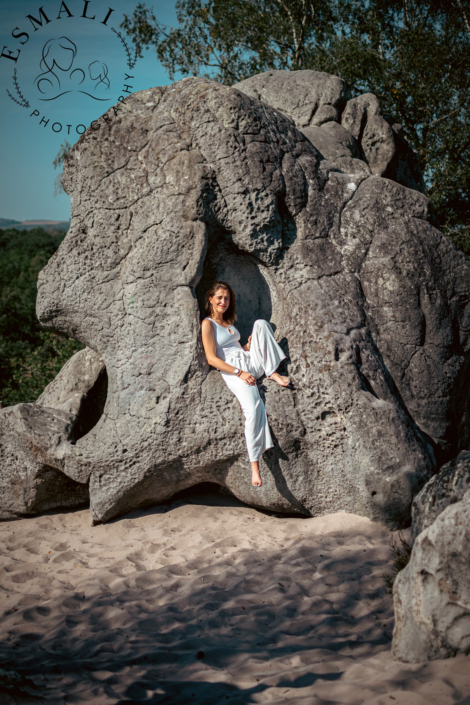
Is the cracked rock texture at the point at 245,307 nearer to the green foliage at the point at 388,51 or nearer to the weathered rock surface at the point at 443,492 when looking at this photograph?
the weathered rock surface at the point at 443,492

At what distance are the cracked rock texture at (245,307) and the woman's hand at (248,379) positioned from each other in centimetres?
19

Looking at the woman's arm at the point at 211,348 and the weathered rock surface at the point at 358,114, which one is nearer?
the woman's arm at the point at 211,348

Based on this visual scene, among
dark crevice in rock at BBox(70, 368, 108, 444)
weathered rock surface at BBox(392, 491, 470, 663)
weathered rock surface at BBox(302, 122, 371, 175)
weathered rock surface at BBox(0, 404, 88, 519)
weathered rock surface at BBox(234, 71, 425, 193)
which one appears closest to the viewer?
weathered rock surface at BBox(392, 491, 470, 663)

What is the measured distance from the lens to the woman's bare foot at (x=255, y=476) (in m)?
4.64

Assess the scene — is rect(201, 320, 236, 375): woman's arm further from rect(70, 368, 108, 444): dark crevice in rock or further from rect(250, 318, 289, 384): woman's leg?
rect(70, 368, 108, 444): dark crevice in rock

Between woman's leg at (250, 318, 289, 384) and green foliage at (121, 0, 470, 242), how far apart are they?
32.3 ft

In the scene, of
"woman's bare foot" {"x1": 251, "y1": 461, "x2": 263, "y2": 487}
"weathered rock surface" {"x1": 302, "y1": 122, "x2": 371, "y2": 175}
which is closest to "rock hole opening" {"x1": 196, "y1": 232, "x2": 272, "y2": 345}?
"woman's bare foot" {"x1": 251, "y1": 461, "x2": 263, "y2": 487}

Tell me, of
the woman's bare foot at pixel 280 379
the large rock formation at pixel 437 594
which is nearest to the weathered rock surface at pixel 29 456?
the woman's bare foot at pixel 280 379

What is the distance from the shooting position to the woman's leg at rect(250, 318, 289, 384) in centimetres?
499

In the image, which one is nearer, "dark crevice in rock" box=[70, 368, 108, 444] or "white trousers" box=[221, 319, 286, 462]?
"white trousers" box=[221, 319, 286, 462]

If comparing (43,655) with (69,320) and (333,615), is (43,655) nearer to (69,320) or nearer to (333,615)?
(333,615)

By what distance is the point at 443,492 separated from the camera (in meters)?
3.38

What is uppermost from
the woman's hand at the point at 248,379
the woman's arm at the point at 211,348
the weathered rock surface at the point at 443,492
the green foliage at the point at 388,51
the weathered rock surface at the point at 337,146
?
the green foliage at the point at 388,51

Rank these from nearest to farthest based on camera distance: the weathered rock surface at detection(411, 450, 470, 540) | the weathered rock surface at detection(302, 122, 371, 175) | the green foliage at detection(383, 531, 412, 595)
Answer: the weathered rock surface at detection(411, 450, 470, 540) → the green foliage at detection(383, 531, 412, 595) → the weathered rock surface at detection(302, 122, 371, 175)
